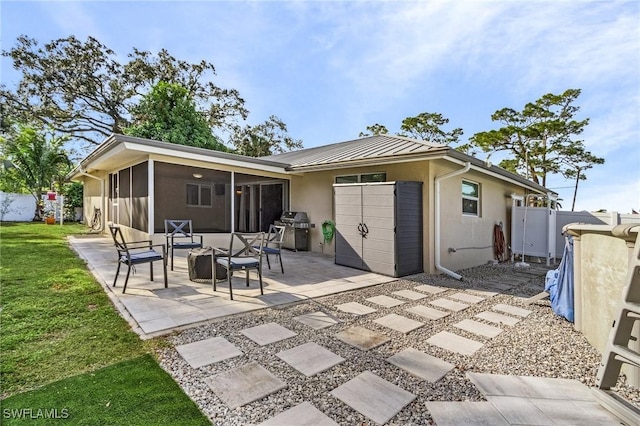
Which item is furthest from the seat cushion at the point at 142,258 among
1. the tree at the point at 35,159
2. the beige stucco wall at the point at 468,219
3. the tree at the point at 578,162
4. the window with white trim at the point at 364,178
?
the tree at the point at 578,162

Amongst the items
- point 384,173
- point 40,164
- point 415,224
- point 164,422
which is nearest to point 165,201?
point 384,173

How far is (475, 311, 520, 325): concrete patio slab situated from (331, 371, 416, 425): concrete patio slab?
242 centimetres

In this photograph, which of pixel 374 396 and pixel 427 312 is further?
pixel 427 312

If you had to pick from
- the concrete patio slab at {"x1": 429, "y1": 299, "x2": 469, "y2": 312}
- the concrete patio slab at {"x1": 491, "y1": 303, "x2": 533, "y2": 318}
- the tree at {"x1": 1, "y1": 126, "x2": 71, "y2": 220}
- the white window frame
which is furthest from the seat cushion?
A: the tree at {"x1": 1, "y1": 126, "x2": 71, "y2": 220}

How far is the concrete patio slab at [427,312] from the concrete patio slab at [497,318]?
488 mm

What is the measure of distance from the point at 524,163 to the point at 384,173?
1783 cm

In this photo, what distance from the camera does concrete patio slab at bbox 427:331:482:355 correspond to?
10.3 feet

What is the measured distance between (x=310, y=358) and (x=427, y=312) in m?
2.18

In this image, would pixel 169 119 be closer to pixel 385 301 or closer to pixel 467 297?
pixel 385 301

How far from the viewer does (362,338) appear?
3.30 metres

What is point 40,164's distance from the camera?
15.6 meters

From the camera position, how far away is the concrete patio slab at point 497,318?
402 centimetres

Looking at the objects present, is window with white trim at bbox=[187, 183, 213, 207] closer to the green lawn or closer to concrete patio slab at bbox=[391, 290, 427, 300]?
the green lawn

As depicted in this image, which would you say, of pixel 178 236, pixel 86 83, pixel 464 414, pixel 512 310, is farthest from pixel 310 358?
pixel 86 83
